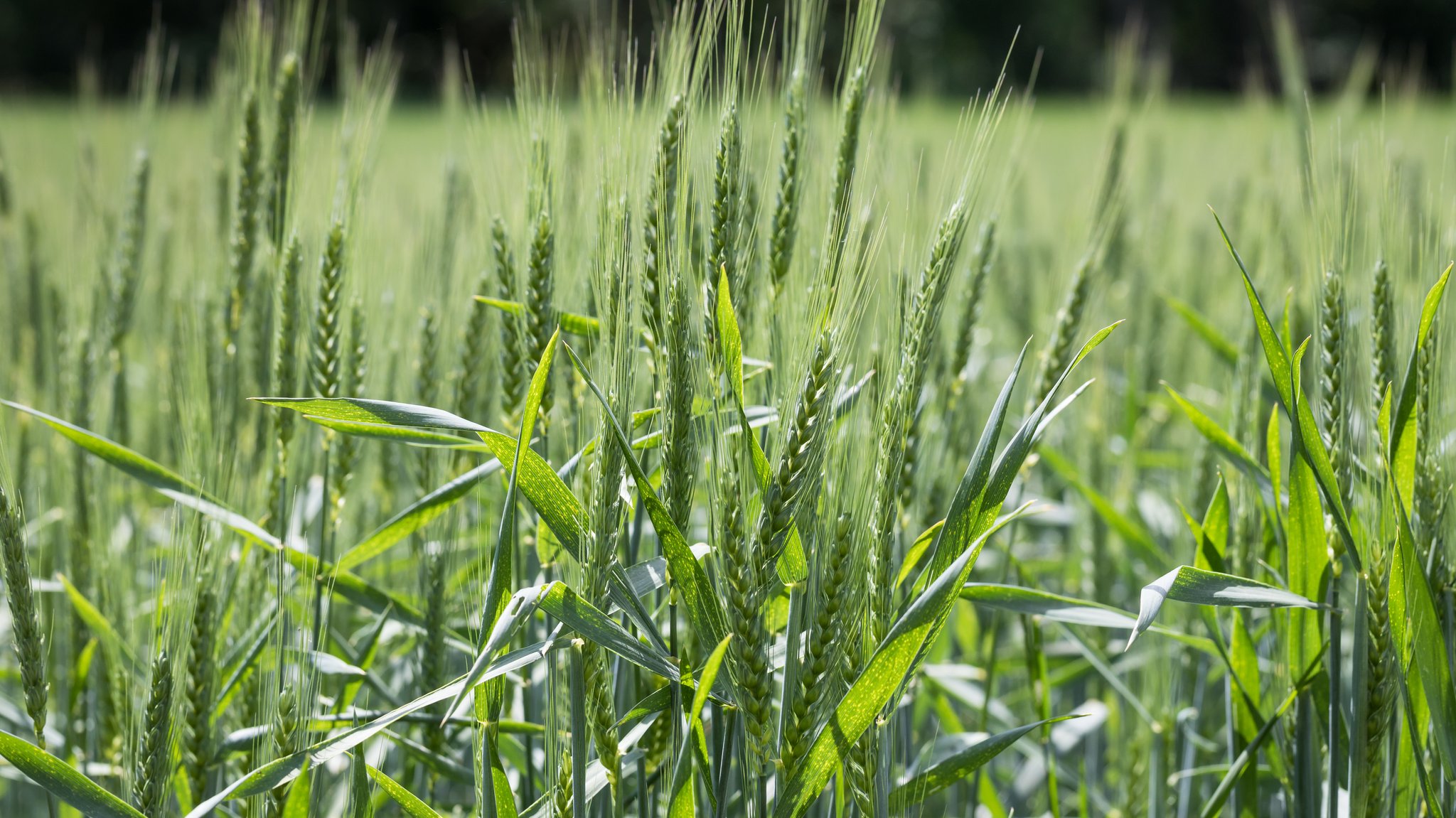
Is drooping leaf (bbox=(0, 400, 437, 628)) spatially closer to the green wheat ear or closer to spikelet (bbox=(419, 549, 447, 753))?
spikelet (bbox=(419, 549, 447, 753))

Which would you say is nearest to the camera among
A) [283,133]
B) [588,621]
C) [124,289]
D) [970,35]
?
[588,621]

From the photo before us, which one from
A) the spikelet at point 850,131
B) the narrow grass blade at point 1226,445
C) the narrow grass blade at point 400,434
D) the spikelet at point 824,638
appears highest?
the spikelet at point 850,131

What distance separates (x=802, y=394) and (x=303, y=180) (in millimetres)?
694

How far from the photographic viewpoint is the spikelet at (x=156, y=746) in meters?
0.69

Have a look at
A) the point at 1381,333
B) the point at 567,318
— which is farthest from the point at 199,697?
the point at 1381,333

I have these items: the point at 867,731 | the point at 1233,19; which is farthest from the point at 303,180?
the point at 1233,19

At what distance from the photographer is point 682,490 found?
0.64 metres

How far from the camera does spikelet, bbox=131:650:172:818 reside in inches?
27.0

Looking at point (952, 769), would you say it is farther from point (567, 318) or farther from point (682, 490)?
point (567, 318)

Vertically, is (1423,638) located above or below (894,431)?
below

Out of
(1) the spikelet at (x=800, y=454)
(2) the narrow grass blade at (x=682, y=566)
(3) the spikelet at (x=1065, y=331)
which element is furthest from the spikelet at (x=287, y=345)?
(3) the spikelet at (x=1065, y=331)

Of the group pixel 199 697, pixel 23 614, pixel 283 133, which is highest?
pixel 283 133

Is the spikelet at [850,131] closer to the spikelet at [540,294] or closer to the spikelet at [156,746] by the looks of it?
the spikelet at [540,294]

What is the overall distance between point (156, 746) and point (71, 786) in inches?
2.3
